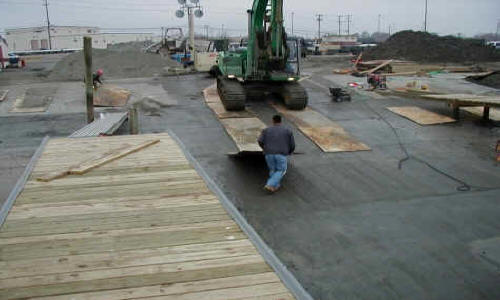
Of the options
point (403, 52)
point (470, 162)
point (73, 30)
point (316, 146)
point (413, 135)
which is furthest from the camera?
point (73, 30)

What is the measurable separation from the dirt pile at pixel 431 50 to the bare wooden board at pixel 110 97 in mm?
25051

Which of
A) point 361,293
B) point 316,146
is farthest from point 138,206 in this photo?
point 316,146

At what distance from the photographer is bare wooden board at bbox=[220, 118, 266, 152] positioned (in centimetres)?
1380

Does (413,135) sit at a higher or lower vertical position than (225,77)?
lower

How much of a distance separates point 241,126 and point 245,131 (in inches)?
26.2

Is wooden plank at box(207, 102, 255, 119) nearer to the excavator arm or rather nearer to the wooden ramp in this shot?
the wooden ramp

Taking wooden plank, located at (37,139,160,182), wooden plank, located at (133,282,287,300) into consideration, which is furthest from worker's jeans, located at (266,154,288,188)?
wooden plank, located at (133,282,287,300)

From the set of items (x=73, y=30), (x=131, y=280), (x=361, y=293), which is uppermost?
(x=73, y=30)

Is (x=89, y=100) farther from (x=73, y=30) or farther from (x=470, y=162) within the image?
(x=73, y=30)

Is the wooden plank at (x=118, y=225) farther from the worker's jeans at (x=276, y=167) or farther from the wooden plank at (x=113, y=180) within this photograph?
the worker's jeans at (x=276, y=167)

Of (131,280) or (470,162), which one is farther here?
(470,162)

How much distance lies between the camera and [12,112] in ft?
62.6

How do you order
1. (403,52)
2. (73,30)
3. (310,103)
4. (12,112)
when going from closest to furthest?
(12,112), (310,103), (403,52), (73,30)

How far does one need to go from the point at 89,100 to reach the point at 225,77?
20.3ft
